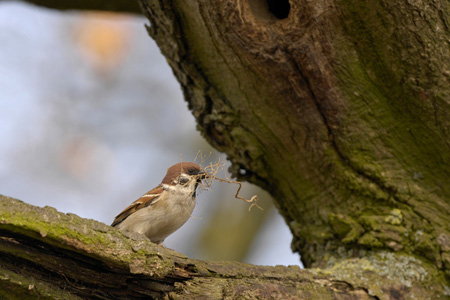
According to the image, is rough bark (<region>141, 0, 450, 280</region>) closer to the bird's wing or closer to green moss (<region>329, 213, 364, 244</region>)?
green moss (<region>329, 213, 364, 244</region>)

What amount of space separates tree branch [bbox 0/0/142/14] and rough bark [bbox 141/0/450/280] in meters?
0.91

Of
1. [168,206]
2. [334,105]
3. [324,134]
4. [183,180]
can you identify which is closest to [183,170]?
[183,180]

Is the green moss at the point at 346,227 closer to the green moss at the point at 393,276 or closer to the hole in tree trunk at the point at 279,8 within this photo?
the green moss at the point at 393,276

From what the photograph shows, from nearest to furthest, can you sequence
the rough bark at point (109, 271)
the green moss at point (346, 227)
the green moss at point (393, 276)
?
1. the rough bark at point (109, 271)
2. the green moss at point (393, 276)
3. the green moss at point (346, 227)

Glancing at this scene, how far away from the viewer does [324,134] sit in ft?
9.70

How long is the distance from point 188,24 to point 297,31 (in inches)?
24.5

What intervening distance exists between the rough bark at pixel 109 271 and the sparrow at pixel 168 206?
0.85 metres

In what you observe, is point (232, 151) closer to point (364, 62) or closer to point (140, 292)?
point (364, 62)

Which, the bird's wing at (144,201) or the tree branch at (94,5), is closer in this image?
Answer: the bird's wing at (144,201)

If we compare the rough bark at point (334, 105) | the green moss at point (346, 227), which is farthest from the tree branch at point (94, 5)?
the green moss at point (346, 227)

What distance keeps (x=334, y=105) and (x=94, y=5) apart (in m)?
1.98

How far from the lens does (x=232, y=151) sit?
10.7ft

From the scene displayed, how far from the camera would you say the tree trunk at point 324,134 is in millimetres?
2428

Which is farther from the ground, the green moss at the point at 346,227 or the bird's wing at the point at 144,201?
the bird's wing at the point at 144,201
